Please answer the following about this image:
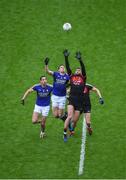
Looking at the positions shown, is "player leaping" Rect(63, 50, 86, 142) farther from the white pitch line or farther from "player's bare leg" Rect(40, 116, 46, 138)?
"player's bare leg" Rect(40, 116, 46, 138)

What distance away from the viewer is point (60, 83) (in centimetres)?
2330

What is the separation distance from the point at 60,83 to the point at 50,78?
430 cm

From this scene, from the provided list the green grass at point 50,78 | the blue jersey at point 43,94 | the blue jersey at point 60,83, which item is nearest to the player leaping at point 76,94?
the blue jersey at point 60,83

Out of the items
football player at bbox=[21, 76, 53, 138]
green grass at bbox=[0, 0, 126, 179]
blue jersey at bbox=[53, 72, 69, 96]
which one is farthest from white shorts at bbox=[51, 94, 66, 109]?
green grass at bbox=[0, 0, 126, 179]

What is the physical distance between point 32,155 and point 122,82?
704cm

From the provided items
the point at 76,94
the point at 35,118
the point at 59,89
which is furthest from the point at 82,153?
the point at 59,89

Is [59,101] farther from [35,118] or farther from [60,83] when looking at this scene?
[35,118]

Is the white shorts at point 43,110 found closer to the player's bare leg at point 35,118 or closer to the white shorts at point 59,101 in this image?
the player's bare leg at point 35,118

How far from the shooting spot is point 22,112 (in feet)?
82.4

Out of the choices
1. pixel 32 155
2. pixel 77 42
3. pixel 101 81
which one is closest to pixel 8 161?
pixel 32 155

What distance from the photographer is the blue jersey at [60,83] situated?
2330cm

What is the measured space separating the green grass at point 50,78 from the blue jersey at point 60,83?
151 centimetres

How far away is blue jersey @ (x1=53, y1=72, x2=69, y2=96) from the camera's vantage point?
23.3m

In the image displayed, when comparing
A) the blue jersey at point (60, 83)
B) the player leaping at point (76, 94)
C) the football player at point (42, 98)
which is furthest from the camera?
the blue jersey at point (60, 83)
